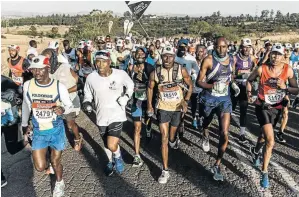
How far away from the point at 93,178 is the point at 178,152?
173 cm

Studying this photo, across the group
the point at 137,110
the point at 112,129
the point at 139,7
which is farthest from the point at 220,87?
the point at 139,7

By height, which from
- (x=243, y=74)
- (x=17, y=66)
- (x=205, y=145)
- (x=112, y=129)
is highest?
(x=243, y=74)

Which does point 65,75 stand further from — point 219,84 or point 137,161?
point 219,84

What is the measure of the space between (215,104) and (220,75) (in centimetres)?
45

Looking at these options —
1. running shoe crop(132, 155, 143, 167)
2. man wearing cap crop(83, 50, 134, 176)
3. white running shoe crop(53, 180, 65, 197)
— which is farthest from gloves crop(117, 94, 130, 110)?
white running shoe crop(53, 180, 65, 197)

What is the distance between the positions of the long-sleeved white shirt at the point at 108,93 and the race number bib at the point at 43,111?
0.72 meters

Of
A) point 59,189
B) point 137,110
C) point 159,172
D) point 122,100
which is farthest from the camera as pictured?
point 137,110

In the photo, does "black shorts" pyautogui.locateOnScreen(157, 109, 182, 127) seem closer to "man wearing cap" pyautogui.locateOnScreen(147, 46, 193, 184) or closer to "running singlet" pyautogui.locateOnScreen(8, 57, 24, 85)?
"man wearing cap" pyautogui.locateOnScreen(147, 46, 193, 184)

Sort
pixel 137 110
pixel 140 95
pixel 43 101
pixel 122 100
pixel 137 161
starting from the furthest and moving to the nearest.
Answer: pixel 140 95, pixel 137 110, pixel 137 161, pixel 122 100, pixel 43 101

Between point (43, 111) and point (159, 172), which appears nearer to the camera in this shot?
point (43, 111)

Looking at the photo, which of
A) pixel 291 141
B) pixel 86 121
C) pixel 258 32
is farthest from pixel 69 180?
pixel 258 32

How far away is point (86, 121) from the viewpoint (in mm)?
8375

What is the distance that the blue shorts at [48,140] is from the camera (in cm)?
436

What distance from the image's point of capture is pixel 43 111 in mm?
4305
